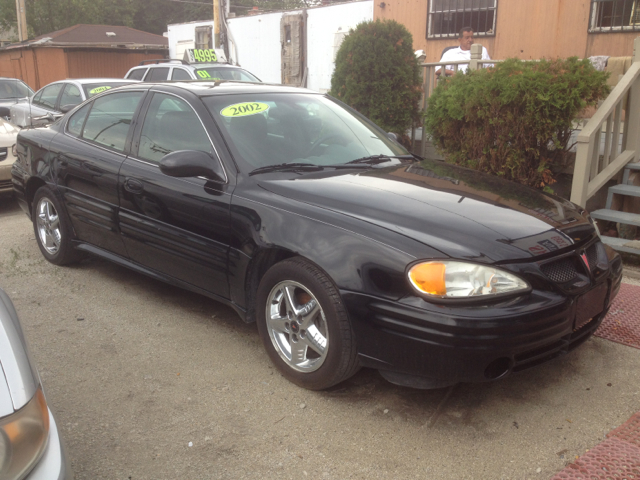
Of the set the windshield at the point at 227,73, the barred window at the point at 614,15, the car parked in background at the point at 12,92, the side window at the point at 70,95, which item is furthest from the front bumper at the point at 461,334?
the car parked in background at the point at 12,92

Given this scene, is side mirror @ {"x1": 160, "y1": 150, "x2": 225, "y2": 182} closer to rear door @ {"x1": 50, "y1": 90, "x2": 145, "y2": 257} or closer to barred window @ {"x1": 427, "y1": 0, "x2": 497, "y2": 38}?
rear door @ {"x1": 50, "y1": 90, "x2": 145, "y2": 257}

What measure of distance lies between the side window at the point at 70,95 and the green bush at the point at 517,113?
695 cm

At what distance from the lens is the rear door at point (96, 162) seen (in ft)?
14.5

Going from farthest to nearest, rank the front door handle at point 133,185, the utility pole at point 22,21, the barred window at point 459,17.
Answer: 1. the utility pole at point 22,21
2. the barred window at point 459,17
3. the front door handle at point 133,185

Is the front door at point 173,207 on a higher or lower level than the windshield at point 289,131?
lower

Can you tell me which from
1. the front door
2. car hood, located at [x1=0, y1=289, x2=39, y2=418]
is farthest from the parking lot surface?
car hood, located at [x1=0, y1=289, x2=39, y2=418]

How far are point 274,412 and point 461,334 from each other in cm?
107

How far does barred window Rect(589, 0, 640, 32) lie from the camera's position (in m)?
11.5

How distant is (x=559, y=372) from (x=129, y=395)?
2392mm

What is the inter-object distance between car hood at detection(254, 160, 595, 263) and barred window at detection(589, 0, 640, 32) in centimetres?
977

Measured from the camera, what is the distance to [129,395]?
3.27m

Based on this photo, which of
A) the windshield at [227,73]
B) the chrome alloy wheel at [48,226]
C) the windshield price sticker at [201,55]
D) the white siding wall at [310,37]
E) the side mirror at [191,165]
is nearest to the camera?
the side mirror at [191,165]

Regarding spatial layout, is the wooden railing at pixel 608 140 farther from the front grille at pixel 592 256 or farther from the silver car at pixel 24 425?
the silver car at pixel 24 425

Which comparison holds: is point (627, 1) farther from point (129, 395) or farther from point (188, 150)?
point (129, 395)
